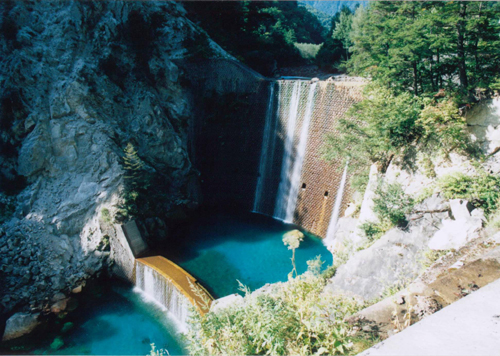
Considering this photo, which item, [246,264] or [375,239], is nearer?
[375,239]

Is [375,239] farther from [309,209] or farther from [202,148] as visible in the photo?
[202,148]

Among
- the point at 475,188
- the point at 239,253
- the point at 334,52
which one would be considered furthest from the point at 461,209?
the point at 334,52

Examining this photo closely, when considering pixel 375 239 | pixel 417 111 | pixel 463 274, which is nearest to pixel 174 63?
pixel 417 111

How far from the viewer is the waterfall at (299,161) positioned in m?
12.5

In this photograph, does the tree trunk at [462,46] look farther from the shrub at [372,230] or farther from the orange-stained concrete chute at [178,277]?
the orange-stained concrete chute at [178,277]

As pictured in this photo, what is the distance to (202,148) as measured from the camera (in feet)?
52.1

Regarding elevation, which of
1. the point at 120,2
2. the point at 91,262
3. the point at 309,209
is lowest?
the point at 91,262

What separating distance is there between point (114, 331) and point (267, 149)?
9254 millimetres

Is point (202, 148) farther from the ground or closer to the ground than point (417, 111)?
closer to the ground

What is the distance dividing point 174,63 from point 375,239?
11631mm

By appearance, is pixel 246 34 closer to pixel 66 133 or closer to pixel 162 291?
pixel 66 133

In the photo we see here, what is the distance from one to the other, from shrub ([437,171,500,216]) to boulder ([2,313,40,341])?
1166 centimetres

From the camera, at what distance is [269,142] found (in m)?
14.1

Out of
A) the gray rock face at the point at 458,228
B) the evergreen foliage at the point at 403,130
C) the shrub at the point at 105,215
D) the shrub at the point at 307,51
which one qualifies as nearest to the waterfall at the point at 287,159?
the evergreen foliage at the point at 403,130
